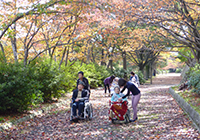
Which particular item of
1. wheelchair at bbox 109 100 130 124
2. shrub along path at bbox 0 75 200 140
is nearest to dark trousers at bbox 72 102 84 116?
shrub along path at bbox 0 75 200 140

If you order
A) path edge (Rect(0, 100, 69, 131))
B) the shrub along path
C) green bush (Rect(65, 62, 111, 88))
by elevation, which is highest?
green bush (Rect(65, 62, 111, 88))

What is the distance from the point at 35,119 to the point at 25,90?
47.4 inches

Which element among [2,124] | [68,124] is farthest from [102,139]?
[2,124]

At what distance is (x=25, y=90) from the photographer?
7.34 meters

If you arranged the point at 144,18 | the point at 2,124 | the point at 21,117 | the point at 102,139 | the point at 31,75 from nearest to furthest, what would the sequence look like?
the point at 102,139, the point at 2,124, the point at 21,117, the point at 31,75, the point at 144,18

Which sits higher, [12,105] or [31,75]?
[31,75]

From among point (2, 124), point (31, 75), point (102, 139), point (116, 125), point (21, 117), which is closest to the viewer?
point (102, 139)

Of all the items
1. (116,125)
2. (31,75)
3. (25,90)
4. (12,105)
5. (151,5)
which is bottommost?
(116,125)

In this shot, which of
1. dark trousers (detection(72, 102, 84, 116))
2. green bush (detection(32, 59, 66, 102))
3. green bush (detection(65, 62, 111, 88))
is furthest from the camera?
green bush (detection(65, 62, 111, 88))

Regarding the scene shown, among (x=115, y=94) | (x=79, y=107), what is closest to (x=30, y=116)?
(x=79, y=107)

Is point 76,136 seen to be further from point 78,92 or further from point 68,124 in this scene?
point 78,92

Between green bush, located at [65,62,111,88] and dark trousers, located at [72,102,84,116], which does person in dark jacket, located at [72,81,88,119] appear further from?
green bush, located at [65,62,111,88]

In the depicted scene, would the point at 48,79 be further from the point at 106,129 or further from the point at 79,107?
the point at 106,129

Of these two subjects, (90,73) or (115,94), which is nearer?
(115,94)
